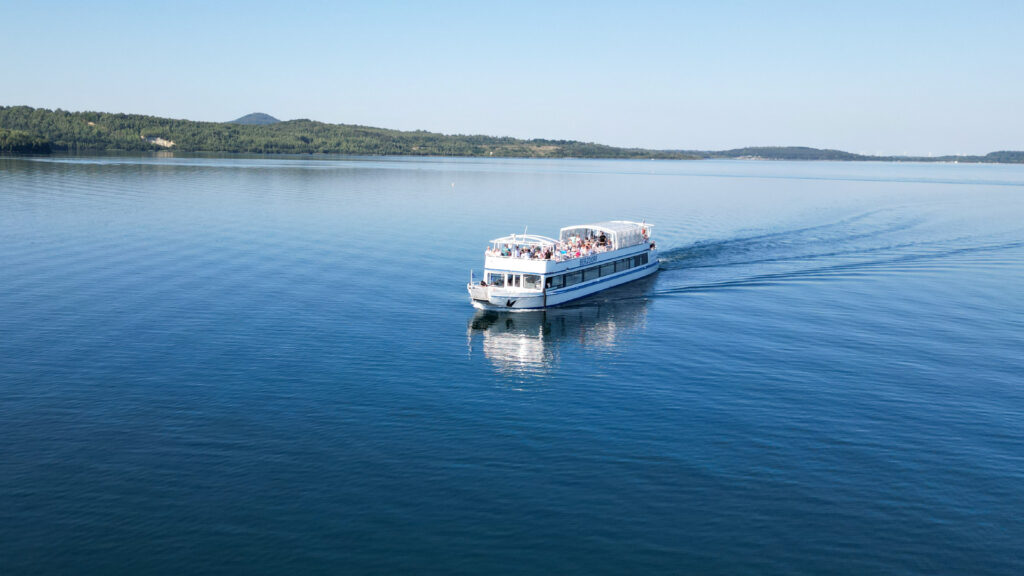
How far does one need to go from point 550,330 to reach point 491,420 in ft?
77.6

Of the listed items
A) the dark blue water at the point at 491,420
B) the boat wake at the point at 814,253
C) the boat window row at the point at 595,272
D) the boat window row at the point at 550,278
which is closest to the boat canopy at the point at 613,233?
the boat window row at the point at 595,272

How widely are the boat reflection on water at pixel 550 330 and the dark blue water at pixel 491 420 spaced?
0.42 m

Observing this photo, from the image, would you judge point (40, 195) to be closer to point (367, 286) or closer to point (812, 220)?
point (367, 286)

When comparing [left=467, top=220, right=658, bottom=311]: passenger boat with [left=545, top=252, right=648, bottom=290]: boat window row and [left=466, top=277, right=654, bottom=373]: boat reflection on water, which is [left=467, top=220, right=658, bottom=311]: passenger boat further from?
[left=466, top=277, right=654, bottom=373]: boat reflection on water

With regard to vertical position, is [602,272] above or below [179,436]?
above

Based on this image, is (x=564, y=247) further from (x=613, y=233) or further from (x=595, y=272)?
(x=613, y=233)

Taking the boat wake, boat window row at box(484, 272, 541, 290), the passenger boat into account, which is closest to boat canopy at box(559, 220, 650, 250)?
the passenger boat

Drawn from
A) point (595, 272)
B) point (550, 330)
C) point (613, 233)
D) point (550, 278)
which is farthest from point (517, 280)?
point (613, 233)

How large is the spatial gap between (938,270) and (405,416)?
3131 inches

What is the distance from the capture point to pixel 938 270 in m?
89.2

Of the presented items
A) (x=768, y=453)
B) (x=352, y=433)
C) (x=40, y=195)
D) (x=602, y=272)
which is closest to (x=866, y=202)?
(x=602, y=272)

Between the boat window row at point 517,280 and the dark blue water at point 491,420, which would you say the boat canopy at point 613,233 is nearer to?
the dark blue water at point 491,420

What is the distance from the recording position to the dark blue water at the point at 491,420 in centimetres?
2881

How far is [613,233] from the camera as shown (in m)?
81.6
